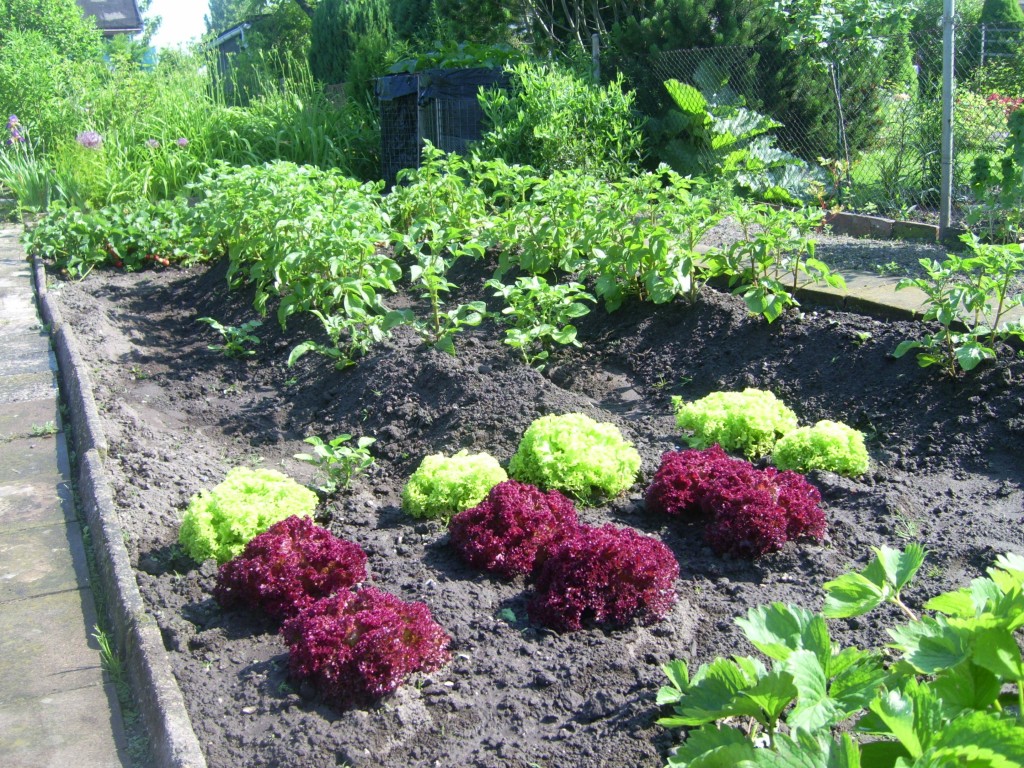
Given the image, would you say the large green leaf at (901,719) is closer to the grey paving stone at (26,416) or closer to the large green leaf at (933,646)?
the large green leaf at (933,646)

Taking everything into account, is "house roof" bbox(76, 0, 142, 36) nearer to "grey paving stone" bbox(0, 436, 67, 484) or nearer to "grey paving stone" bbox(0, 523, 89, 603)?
"grey paving stone" bbox(0, 436, 67, 484)

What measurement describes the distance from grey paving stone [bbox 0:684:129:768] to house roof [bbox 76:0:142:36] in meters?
43.2

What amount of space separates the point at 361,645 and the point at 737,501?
1418mm

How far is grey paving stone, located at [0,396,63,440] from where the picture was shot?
5.06 meters

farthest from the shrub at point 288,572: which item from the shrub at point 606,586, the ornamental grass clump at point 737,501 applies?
the ornamental grass clump at point 737,501

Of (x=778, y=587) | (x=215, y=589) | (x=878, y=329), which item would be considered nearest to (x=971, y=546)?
(x=778, y=587)

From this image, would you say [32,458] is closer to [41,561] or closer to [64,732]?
[41,561]

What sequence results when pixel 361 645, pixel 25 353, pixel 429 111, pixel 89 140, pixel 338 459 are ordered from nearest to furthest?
1. pixel 361 645
2. pixel 338 459
3. pixel 25 353
4. pixel 429 111
5. pixel 89 140

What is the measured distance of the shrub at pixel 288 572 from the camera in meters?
3.06

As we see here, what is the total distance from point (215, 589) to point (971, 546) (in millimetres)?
2570

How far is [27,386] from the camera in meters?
5.74

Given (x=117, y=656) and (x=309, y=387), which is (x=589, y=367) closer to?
(x=309, y=387)

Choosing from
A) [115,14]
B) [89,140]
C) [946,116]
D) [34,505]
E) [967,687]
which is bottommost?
[34,505]

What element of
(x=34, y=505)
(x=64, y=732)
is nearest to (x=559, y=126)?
(x=34, y=505)
